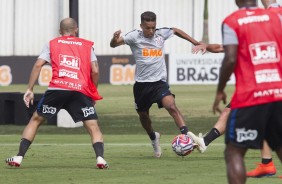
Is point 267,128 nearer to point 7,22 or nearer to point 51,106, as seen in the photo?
point 51,106

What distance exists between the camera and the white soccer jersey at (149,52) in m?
16.7

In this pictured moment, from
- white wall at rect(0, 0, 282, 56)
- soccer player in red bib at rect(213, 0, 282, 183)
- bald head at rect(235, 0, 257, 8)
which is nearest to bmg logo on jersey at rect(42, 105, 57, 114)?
soccer player in red bib at rect(213, 0, 282, 183)

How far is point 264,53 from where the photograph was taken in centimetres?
955

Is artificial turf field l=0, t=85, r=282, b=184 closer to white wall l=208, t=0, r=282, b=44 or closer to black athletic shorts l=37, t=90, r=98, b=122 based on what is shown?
black athletic shorts l=37, t=90, r=98, b=122

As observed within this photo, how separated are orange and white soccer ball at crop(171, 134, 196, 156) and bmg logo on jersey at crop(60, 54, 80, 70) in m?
1.96

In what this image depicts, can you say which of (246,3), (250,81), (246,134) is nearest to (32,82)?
(246,3)

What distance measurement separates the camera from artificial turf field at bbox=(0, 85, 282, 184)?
43.7 ft

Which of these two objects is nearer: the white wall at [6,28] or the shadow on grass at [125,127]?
the shadow on grass at [125,127]

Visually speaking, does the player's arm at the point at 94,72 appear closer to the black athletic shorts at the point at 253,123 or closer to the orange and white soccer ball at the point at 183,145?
the orange and white soccer ball at the point at 183,145

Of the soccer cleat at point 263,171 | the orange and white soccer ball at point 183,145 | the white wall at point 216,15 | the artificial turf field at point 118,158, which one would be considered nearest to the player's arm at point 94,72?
the artificial turf field at point 118,158

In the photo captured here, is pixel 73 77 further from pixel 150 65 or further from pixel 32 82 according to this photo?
pixel 150 65

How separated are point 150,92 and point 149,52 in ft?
2.01

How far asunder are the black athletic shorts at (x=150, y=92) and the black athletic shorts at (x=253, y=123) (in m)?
7.28

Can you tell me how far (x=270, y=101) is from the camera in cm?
945
